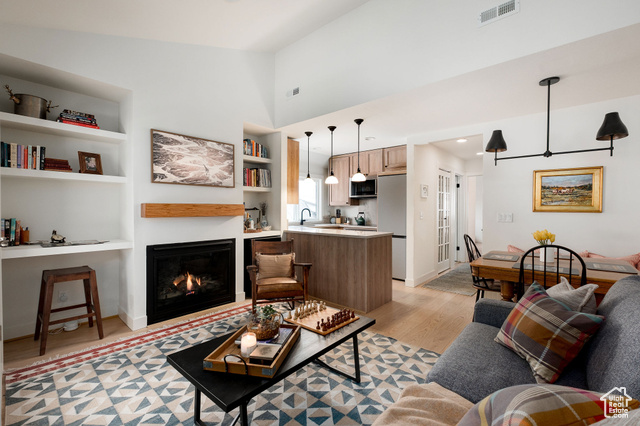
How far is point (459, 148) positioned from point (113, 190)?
5.63m

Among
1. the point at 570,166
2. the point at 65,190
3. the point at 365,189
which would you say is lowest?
the point at 65,190

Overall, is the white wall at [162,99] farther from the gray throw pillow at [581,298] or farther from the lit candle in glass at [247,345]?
the gray throw pillow at [581,298]

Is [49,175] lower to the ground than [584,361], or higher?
higher

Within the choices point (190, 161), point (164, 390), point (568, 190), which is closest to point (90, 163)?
point (190, 161)

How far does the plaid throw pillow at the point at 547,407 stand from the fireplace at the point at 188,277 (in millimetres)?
3318

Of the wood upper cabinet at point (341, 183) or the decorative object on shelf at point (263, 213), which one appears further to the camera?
the wood upper cabinet at point (341, 183)

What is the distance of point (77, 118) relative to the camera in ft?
9.55

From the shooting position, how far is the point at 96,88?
300 centimetres

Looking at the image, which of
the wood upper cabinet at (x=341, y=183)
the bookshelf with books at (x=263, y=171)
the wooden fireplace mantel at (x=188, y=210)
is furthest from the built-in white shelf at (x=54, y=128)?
the wood upper cabinet at (x=341, y=183)

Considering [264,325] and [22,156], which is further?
[22,156]

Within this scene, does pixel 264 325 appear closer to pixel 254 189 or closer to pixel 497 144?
pixel 254 189

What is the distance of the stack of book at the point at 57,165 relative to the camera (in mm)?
2783

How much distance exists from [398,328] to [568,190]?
2.75m

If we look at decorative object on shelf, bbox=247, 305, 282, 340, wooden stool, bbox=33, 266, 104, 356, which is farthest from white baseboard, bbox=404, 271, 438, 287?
wooden stool, bbox=33, 266, 104, 356
